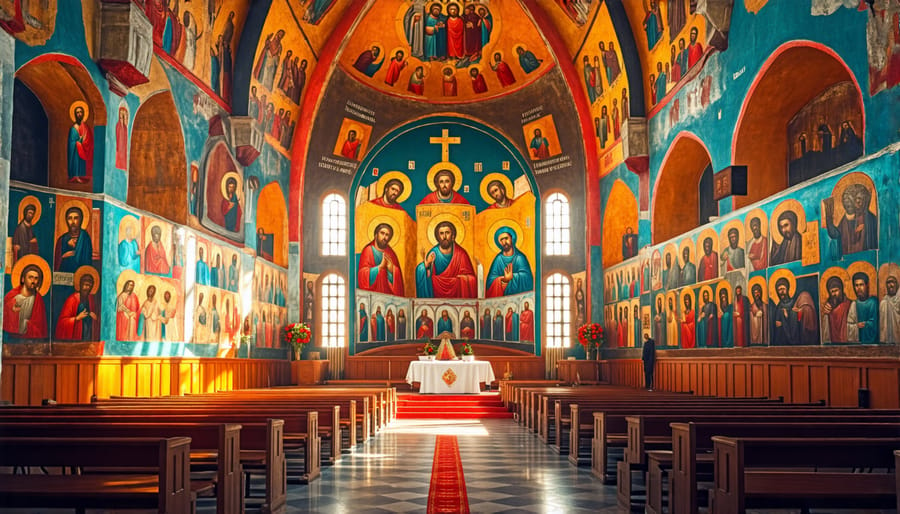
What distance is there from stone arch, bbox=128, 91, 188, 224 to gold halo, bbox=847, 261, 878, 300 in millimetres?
13114

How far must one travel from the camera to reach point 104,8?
13.8m

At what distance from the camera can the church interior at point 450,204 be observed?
12.1m

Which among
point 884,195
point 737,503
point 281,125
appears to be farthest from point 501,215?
point 737,503

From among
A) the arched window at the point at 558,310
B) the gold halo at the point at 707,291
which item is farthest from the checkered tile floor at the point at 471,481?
the arched window at the point at 558,310

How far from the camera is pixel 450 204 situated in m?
29.7

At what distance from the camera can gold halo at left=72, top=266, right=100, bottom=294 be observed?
13633 mm

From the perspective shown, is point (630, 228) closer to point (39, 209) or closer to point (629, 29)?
point (629, 29)

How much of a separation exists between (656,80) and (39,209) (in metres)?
15.2

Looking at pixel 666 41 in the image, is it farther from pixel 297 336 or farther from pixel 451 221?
pixel 297 336

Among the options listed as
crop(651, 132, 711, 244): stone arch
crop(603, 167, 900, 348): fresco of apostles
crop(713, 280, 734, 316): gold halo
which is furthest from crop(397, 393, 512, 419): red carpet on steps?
crop(651, 132, 711, 244): stone arch

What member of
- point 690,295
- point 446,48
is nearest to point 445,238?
point 446,48

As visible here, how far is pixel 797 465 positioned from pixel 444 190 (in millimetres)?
25066

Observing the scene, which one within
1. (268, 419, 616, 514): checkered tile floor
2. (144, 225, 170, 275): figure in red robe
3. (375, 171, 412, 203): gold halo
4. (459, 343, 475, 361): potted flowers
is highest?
(375, 171, 412, 203): gold halo

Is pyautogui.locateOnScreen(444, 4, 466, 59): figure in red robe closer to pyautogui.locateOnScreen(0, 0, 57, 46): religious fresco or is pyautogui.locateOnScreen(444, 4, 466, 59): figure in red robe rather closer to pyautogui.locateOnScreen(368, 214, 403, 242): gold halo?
pyautogui.locateOnScreen(368, 214, 403, 242): gold halo
